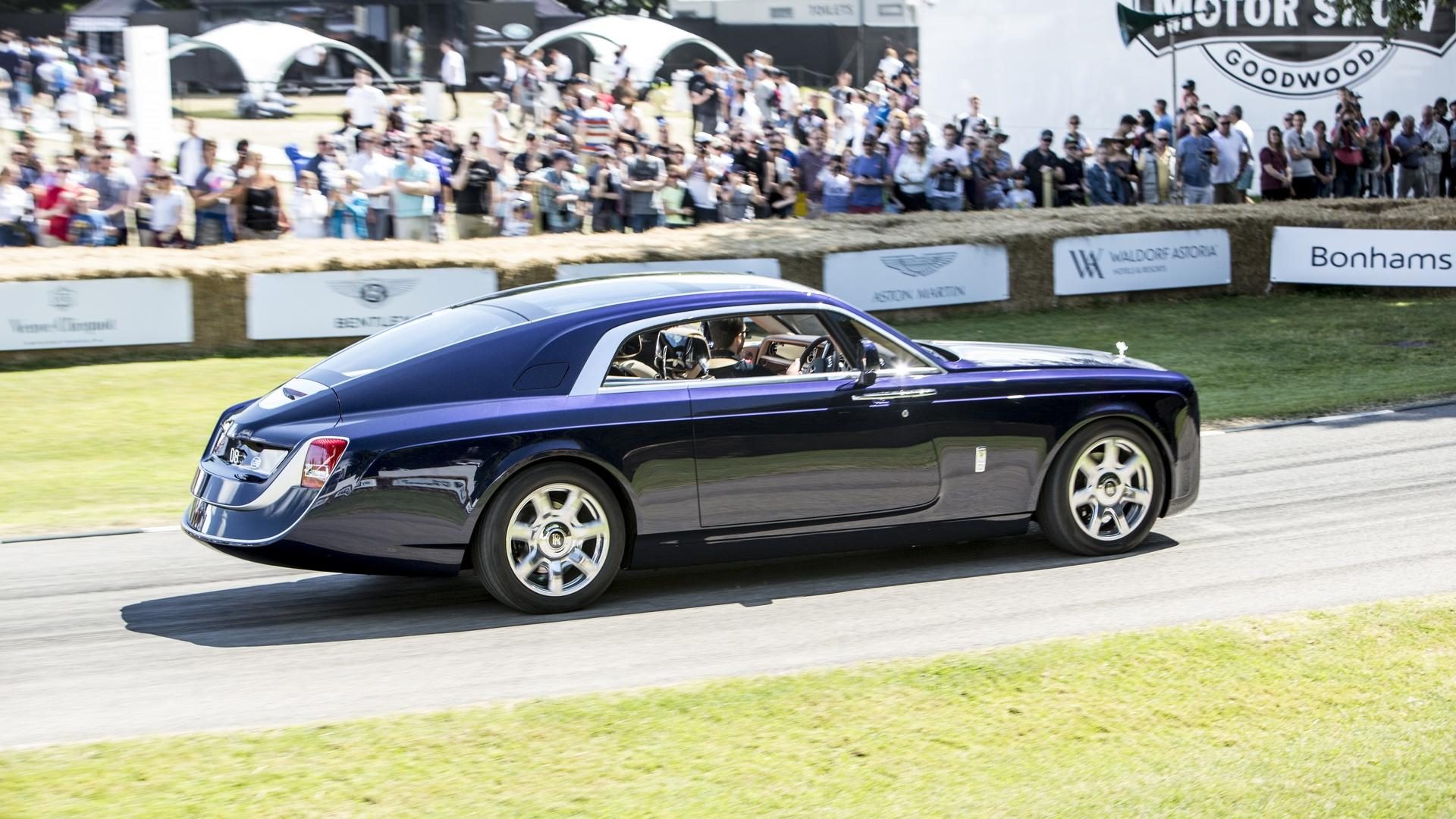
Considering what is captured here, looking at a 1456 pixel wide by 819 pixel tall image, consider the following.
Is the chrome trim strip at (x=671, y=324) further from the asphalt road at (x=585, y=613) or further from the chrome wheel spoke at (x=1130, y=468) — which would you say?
the chrome wheel spoke at (x=1130, y=468)

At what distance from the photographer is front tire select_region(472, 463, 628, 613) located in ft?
23.8

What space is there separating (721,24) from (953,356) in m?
40.0

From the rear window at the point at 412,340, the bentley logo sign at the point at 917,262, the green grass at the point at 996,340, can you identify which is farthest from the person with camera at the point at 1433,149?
the rear window at the point at 412,340

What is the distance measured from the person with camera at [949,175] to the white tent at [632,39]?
18567mm

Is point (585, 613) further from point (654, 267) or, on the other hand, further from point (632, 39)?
point (632, 39)

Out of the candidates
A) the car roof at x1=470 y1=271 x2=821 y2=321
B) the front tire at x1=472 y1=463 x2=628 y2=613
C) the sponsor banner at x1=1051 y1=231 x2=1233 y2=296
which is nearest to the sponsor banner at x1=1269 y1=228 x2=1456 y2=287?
the sponsor banner at x1=1051 y1=231 x2=1233 y2=296

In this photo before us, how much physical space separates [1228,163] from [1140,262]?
4.00 metres

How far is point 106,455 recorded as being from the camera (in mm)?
12312

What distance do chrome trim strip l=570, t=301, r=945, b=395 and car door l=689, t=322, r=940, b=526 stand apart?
4 centimetres

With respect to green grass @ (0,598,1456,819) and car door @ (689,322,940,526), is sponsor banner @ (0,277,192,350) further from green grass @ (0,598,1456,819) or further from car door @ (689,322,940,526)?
green grass @ (0,598,1456,819)

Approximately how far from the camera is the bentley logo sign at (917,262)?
18.2 m

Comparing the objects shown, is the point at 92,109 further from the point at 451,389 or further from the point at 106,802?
the point at 106,802

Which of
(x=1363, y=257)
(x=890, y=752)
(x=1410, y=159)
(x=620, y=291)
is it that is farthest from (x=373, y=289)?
(x=1410, y=159)

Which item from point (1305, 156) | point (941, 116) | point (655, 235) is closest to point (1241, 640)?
point (655, 235)
